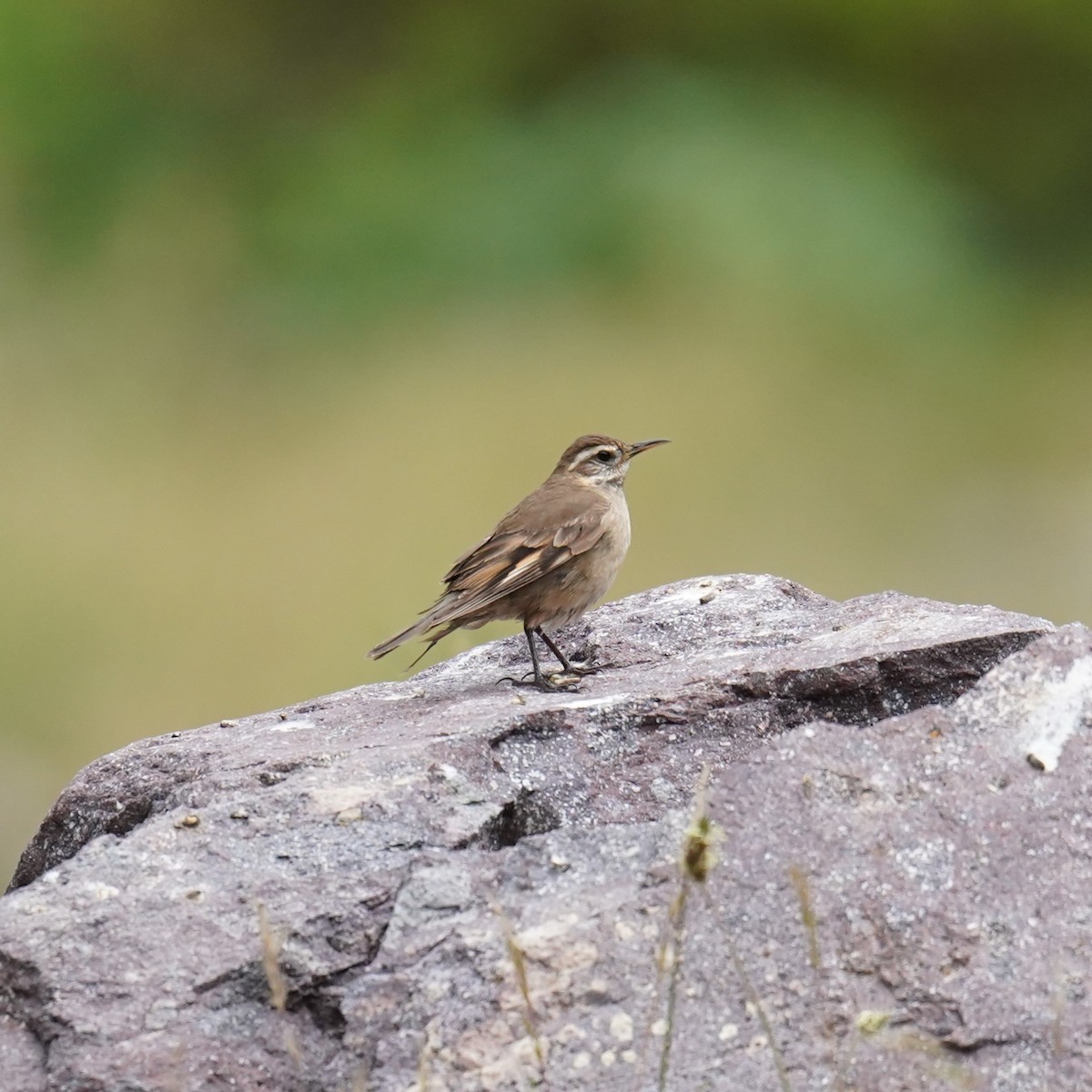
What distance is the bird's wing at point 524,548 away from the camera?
594 cm

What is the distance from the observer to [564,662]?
5797 mm

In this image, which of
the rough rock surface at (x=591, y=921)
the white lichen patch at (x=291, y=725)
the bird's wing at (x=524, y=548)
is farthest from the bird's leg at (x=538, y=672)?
the rough rock surface at (x=591, y=921)

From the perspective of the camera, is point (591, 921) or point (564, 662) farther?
point (564, 662)

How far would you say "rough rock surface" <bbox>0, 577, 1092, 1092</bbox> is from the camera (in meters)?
3.13

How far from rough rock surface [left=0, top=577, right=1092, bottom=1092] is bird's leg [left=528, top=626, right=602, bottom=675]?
129 cm

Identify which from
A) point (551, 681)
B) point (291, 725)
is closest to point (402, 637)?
point (551, 681)

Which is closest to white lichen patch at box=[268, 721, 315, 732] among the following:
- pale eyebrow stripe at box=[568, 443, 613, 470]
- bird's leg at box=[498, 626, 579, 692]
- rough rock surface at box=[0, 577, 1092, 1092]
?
rough rock surface at box=[0, 577, 1092, 1092]

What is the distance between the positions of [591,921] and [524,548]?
2.91 metres

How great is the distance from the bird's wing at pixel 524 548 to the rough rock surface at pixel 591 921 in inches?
64.1

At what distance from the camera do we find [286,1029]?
10.9ft

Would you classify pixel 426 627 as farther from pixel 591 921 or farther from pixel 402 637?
pixel 591 921

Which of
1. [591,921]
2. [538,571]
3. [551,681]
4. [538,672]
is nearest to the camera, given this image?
[591,921]

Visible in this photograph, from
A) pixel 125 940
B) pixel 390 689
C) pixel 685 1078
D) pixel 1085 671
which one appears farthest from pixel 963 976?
pixel 390 689

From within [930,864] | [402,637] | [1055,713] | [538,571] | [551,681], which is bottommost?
[930,864]
